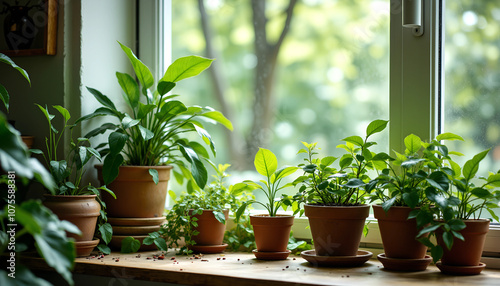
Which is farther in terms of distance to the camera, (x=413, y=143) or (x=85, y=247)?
(x=85, y=247)

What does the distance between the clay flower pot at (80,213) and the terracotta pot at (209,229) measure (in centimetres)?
36

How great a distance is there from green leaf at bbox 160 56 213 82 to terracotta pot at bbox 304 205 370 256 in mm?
655

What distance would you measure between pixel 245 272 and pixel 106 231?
1.88 feet

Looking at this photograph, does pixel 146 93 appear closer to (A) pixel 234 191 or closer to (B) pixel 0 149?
(A) pixel 234 191

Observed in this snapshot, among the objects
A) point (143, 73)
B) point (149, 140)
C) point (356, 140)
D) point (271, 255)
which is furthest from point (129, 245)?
point (356, 140)

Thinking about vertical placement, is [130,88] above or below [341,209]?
above

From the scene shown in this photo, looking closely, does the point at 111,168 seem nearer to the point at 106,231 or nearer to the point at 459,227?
the point at 106,231

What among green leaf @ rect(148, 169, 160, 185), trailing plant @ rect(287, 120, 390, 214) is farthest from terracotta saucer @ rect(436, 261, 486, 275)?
green leaf @ rect(148, 169, 160, 185)

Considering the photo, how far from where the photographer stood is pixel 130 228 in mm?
1880

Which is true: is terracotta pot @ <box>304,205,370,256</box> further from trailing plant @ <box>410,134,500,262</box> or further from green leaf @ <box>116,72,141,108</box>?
green leaf @ <box>116,72,141,108</box>

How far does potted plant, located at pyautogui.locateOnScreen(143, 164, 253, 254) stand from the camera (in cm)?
182

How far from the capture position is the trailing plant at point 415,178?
1.44 m

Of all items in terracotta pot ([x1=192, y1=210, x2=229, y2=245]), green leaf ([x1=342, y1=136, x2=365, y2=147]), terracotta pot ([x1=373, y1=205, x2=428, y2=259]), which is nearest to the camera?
terracotta pot ([x1=373, y1=205, x2=428, y2=259])

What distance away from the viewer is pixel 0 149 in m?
0.92
